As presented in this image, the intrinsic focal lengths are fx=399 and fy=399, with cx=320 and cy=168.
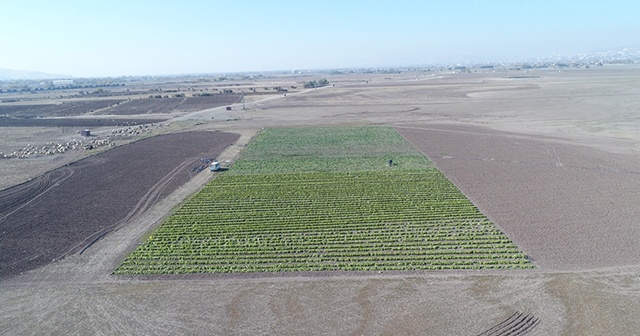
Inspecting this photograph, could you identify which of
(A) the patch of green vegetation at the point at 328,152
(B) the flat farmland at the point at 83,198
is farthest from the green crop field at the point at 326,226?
(B) the flat farmland at the point at 83,198

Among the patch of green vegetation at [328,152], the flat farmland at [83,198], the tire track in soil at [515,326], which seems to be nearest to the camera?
the tire track in soil at [515,326]

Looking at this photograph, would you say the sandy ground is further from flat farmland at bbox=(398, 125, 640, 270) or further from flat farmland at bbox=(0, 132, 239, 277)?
flat farmland at bbox=(0, 132, 239, 277)

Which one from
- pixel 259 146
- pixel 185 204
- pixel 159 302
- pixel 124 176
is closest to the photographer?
pixel 159 302

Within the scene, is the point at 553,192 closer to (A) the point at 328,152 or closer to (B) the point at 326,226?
(B) the point at 326,226

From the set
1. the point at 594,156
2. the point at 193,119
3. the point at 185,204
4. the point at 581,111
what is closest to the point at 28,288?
the point at 185,204

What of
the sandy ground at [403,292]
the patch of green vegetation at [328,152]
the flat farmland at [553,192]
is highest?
the patch of green vegetation at [328,152]

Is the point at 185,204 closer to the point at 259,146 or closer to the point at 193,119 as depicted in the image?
the point at 259,146

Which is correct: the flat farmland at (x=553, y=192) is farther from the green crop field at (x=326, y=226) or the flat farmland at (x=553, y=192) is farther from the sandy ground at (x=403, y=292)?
the green crop field at (x=326, y=226)

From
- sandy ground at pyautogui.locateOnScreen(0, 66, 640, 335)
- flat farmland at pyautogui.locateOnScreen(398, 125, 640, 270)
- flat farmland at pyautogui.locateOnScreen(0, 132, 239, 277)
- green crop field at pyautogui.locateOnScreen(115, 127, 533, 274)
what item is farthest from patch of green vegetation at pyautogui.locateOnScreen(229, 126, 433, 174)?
sandy ground at pyautogui.locateOnScreen(0, 66, 640, 335)
